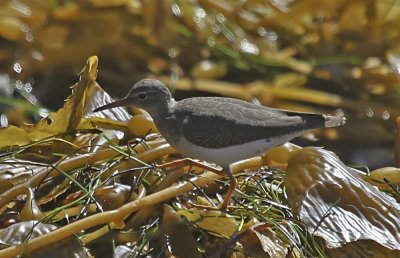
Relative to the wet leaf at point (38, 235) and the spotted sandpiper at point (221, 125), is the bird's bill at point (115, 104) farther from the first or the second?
the wet leaf at point (38, 235)

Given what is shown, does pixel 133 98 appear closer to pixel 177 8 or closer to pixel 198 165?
pixel 198 165

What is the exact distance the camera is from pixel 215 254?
5.62 ft

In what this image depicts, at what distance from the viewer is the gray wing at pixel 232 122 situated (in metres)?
1.82

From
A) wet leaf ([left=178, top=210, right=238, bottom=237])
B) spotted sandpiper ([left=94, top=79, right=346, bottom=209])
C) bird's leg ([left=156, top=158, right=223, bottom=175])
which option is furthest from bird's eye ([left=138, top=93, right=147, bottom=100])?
wet leaf ([left=178, top=210, right=238, bottom=237])

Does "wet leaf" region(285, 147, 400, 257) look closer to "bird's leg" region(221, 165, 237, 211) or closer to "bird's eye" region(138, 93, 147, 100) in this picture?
"bird's leg" region(221, 165, 237, 211)

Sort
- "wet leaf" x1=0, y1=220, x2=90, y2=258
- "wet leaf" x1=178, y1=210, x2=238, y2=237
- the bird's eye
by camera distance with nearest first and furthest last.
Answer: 1. "wet leaf" x1=0, y1=220, x2=90, y2=258
2. "wet leaf" x1=178, y1=210, x2=238, y2=237
3. the bird's eye

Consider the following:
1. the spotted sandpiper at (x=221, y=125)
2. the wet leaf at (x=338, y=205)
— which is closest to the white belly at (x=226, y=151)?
the spotted sandpiper at (x=221, y=125)

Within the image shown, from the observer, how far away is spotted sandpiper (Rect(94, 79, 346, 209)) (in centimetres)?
182

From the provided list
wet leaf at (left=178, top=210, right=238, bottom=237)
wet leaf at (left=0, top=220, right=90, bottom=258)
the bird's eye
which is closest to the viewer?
wet leaf at (left=0, top=220, right=90, bottom=258)

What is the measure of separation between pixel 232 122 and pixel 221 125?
0.03 m

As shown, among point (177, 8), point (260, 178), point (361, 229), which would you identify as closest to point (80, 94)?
point (260, 178)

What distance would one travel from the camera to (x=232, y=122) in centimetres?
185

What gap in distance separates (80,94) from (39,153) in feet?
0.55

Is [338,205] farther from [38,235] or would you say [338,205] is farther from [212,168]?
[38,235]
